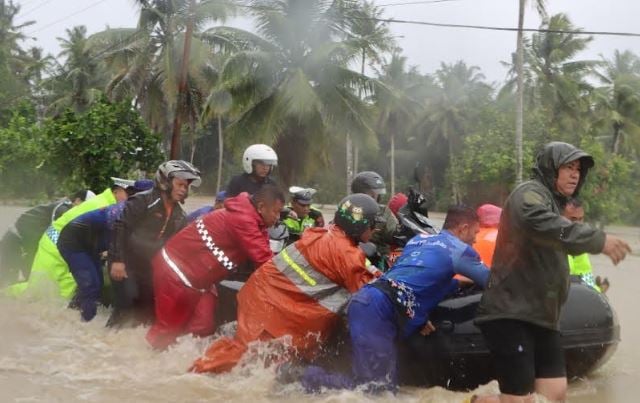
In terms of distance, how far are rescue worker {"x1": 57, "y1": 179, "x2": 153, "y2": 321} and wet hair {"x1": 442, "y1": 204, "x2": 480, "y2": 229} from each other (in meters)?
3.56

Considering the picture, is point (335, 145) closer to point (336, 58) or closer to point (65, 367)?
point (336, 58)

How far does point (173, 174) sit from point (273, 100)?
55.0 ft

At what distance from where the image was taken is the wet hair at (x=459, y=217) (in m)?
4.78

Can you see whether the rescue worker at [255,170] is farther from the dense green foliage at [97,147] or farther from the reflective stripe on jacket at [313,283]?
the dense green foliage at [97,147]

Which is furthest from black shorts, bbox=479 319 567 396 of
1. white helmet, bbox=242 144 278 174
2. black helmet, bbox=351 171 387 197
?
white helmet, bbox=242 144 278 174

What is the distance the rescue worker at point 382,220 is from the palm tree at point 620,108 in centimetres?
3631

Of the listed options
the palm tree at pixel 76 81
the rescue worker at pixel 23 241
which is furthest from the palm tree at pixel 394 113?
the rescue worker at pixel 23 241

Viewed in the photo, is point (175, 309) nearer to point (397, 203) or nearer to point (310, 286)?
point (310, 286)

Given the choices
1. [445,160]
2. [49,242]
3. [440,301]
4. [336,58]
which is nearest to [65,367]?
[49,242]

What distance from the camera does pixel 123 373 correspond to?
19.0 ft

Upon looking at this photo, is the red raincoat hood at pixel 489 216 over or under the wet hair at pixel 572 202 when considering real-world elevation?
under

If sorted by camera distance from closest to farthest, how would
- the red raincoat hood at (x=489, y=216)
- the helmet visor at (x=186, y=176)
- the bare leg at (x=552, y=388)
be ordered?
the bare leg at (x=552, y=388) → the red raincoat hood at (x=489, y=216) → the helmet visor at (x=186, y=176)

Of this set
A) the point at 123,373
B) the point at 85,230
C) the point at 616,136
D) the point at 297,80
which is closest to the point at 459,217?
the point at 123,373

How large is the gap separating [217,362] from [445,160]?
47.8 meters
